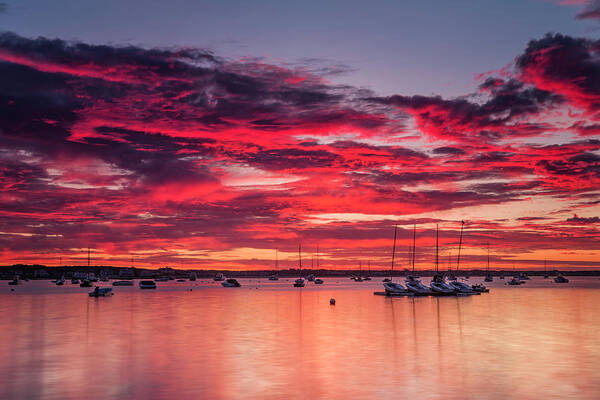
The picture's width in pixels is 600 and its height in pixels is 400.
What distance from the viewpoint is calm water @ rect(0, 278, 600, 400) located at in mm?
28828

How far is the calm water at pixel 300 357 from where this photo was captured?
28.8 m

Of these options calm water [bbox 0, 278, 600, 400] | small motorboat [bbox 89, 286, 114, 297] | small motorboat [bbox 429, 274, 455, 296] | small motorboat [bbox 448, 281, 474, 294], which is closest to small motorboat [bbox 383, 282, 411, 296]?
small motorboat [bbox 429, 274, 455, 296]

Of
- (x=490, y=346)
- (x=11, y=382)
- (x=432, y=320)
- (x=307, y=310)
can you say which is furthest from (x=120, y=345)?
(x=307, y=310)

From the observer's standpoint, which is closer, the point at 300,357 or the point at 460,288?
the point at 300,357

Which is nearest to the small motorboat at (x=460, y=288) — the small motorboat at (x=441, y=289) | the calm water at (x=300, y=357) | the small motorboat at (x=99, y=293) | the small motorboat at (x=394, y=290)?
the small motorboat at (x=441, y=289)

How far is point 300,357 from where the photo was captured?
129ft

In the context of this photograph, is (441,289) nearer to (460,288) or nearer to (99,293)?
(460,288)

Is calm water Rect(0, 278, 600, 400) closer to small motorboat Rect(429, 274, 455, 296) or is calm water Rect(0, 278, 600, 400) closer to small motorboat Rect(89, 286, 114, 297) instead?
small motorboat Rect(89, 286, 114, 297)

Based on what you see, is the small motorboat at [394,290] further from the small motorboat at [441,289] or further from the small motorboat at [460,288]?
the small motorboat at [460,288]

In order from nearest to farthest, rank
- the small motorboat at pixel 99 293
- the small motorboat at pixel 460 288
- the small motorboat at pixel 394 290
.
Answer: the small motorboat at pixel 99 293 → the small motorboat at pixel 394 290 → the small motorboat at pixel 460 288

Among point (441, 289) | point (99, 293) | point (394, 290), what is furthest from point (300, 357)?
point (441, 289)

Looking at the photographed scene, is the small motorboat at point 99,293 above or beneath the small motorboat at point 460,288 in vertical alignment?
above

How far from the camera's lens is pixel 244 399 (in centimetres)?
2681

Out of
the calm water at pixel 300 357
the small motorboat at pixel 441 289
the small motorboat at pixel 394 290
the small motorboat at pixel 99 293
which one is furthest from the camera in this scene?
the small motorboat at pixel 441 289
